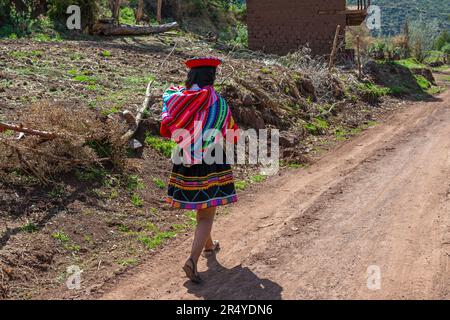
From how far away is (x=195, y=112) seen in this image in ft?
16.6

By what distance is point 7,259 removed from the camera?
5285 mm

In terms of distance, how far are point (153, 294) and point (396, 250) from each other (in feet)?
7.65

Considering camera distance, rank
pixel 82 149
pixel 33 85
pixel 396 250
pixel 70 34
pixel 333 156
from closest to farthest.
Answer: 1. pixel 396 250
2. pixel 82 149
3. pixel 33 85
4. pixel 333 156
5. pixel 70 34

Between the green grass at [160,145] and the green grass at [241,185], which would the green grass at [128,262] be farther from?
the green grass at [160,145]

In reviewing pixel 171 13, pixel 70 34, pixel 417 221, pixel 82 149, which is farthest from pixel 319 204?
pixel 171 13

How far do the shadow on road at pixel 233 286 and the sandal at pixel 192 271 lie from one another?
0.05m

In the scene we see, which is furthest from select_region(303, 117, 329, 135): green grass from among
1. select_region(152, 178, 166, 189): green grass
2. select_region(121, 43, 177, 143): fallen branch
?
select_region(152, 178, 166, 189): green grass

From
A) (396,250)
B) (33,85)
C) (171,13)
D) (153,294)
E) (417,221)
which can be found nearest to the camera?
(153,294)

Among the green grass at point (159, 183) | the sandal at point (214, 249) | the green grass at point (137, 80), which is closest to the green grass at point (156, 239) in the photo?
the sandal at point (214, 249)

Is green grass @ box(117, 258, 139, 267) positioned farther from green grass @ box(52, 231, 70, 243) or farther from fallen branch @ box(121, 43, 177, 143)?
fallen branch @ box(121, 43, 177, 143)

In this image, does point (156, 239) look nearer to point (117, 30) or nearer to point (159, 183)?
point (159, 183)

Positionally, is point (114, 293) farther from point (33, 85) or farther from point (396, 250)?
point (33, 85)

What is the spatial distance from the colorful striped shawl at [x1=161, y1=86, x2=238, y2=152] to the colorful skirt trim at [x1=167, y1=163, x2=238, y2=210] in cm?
22

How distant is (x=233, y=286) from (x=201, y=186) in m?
0.87
